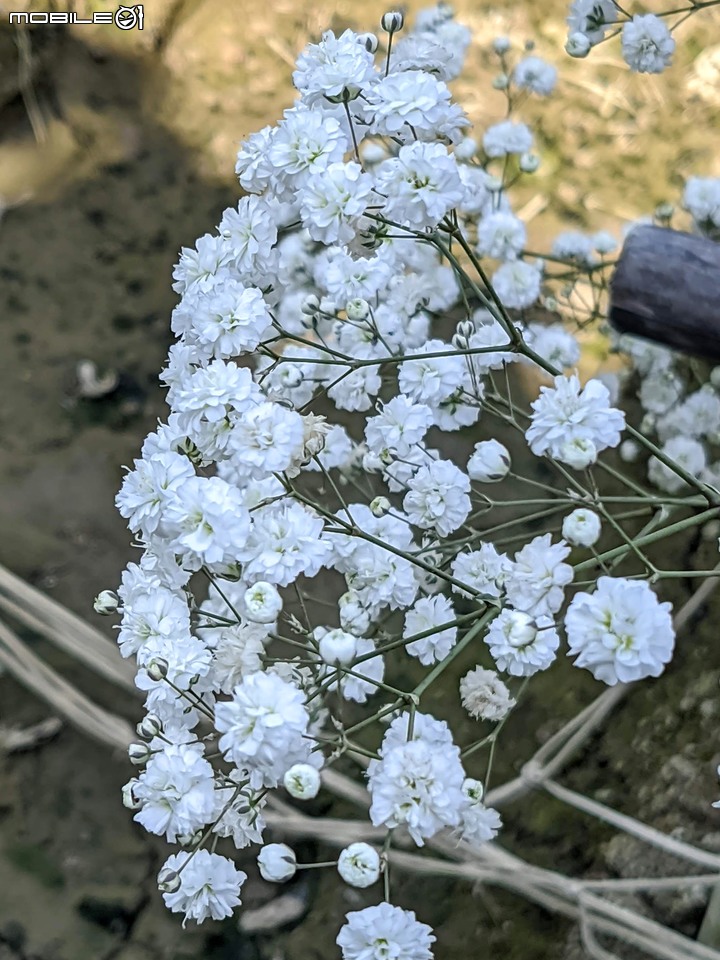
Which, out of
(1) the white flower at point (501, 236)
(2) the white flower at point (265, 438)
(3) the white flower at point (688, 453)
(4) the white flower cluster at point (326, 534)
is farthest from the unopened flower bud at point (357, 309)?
(3) the white flower at point (688, 453)

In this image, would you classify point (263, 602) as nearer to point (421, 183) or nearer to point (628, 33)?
point (421, 183)

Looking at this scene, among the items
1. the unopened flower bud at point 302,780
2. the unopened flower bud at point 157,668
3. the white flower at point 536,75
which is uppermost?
the white flower at point 536,75

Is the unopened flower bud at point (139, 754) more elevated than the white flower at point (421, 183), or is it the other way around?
the white flower at point (421, 183)

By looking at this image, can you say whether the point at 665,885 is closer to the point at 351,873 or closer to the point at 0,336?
the point at 351,873

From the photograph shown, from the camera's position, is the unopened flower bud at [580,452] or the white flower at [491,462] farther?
the white flower at [491,462]

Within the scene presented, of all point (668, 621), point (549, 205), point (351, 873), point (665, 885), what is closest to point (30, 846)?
point (351, 873)

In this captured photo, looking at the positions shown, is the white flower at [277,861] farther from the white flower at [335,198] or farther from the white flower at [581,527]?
the white flower at [335,198]
